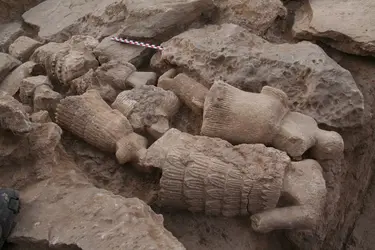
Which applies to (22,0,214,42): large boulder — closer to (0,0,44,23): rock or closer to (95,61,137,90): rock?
(0,0,44,23): rock

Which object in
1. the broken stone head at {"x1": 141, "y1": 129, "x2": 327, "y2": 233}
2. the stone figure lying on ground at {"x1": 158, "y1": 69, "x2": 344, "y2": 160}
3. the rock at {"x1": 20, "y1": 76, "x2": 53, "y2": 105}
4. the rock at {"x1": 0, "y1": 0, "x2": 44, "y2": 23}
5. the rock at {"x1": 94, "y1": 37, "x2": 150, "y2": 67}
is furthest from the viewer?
the rock at {"x1": 0, "y1": 0, "x2": 44, "y2": 23}

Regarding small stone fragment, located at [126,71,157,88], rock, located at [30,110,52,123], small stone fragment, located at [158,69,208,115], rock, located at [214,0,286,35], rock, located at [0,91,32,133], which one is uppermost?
rock, located at [214,0,286,35]

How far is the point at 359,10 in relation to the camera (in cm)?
261

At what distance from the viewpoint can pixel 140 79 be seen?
245 cm

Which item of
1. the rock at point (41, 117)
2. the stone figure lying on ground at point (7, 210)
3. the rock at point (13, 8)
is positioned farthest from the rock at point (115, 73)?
the rock at point (13, 8)

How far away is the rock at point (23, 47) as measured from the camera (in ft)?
9.64

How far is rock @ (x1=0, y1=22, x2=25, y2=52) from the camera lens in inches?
123

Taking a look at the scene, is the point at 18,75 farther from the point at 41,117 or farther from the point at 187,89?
the point at 187,89

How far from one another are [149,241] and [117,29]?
156 cm

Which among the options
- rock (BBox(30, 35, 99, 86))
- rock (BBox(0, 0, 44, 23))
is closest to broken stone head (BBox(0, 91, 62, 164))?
rock (BBox(30, 35, 99, 86))

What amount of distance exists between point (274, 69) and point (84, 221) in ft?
3.74

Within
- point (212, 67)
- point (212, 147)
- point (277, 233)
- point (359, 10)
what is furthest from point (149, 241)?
point (359, 10)

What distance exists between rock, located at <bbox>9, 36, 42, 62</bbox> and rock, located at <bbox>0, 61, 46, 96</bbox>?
6.2 inches

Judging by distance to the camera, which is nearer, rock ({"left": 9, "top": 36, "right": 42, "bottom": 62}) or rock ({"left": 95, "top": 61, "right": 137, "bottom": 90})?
rock ({"left": 95, "top": 61, "right": 137, "bottom": 90})
